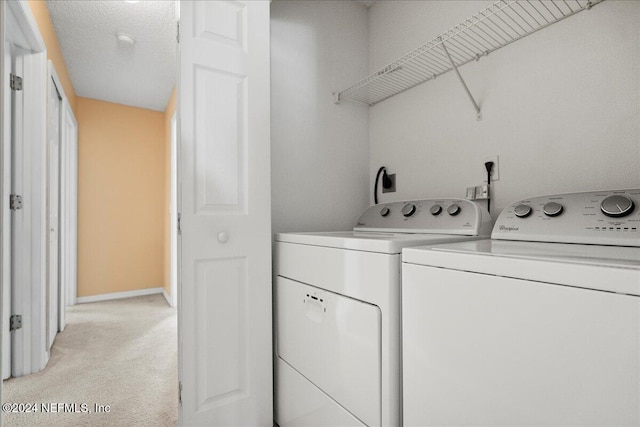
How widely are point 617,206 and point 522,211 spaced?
263 mm

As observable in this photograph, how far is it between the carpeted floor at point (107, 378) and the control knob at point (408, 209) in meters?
1.52

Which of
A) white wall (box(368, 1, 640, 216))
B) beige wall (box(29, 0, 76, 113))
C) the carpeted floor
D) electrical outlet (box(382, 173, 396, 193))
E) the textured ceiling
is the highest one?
the textured ceiling

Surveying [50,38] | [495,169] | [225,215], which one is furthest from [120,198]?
[495,169]

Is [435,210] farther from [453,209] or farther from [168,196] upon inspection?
[168,196]

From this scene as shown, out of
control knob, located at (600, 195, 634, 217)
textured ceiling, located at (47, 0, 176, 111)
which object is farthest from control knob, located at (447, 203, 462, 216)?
textured ceiling, located at (47, 0, 176, 111)

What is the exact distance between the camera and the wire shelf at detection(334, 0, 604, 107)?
4.01 ft

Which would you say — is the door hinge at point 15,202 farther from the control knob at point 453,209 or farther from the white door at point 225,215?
the control knob at point 453,209

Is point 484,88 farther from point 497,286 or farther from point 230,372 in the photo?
point 230,372

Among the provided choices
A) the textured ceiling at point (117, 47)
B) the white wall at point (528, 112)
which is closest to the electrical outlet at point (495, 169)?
the white wall at point (528, 112)

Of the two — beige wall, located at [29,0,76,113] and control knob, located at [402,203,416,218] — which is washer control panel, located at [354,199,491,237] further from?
beige wall, located at [29,0,76,113]

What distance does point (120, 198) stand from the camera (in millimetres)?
4195

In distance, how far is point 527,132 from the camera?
1325 millimetres

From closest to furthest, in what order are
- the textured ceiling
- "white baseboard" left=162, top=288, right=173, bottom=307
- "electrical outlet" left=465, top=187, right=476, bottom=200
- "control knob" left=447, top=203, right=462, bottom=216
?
"control knob" left=447, top=203, right=462, bottom=216 < "electrical outlet" left=465, top=187, right=476, bottom=200 < the textured ceiling < "white baseboard" left=162, top=288, right=173, bottom=307

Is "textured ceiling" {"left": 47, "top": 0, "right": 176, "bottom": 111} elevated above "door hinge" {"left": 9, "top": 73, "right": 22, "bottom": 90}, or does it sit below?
above
